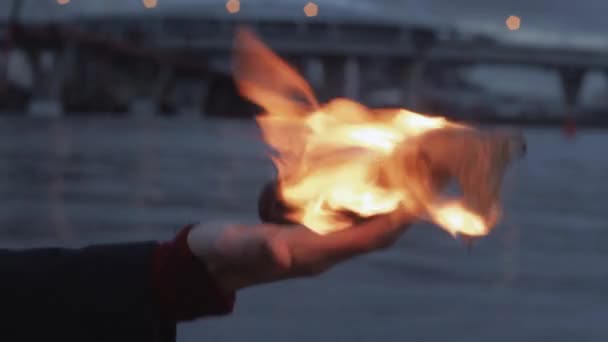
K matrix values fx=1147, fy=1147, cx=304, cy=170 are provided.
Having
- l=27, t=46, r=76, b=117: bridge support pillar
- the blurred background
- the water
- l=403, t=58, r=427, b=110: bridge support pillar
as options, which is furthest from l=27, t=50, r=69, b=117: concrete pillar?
the water

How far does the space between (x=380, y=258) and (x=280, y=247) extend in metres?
7.61

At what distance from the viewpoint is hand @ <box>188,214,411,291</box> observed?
1.62 m

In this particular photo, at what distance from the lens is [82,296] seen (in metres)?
1.97

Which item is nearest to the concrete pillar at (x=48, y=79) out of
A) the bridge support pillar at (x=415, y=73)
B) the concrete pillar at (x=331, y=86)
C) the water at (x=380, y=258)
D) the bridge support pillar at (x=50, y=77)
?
the bridge support pillar at (x=50, y=77)

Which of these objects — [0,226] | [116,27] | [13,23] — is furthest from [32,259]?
[116,27]

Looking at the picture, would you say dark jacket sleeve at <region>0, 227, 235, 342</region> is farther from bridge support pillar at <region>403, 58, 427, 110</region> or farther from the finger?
bridge support pillar at <region>403, 58, 427, 110</region>

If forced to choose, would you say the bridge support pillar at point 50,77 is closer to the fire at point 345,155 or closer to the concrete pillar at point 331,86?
the concrete pillar at point 331,86

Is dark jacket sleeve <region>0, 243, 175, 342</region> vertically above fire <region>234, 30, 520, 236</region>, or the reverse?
fire <region>234, 30, 520, 236</region>

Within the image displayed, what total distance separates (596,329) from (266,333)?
187cm

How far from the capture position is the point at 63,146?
24.6 metres

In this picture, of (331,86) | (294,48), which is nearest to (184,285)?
(331,86)

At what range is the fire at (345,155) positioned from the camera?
5.12 ft

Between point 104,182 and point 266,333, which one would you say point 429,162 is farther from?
point 104,182

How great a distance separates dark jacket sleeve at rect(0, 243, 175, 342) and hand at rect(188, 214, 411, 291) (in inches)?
6.4
